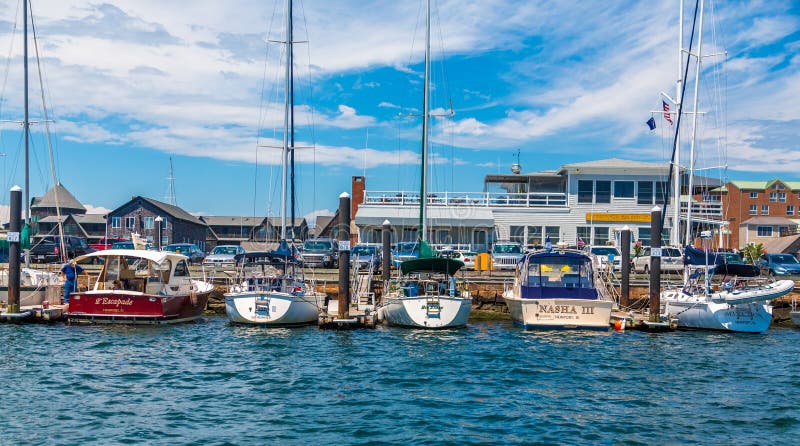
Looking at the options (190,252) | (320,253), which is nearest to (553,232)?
(320,253)

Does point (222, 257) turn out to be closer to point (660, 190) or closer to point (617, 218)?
point (617, 218)

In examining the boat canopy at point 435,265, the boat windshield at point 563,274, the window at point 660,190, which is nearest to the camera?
the boat canopy at point 435,265

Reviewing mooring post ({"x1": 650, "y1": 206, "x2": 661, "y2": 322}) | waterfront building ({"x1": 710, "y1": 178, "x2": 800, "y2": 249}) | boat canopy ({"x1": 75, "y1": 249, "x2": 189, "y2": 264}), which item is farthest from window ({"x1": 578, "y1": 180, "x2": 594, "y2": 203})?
waterfront building ({"x1": 710, "y1": 178, "x2": 800, "y2": 249})

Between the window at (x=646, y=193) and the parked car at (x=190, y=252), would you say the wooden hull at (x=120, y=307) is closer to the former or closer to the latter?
the parked car at (x=190, y=252)

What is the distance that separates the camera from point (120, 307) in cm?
2509

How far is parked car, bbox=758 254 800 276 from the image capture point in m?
39.9

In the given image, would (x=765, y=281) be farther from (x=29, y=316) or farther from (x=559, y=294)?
(x=29, y=316)

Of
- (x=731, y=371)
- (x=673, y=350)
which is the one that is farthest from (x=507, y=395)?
(x=673, y=350)

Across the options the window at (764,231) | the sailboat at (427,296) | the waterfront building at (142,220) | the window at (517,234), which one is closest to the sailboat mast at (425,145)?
the sailboat at (427,296)

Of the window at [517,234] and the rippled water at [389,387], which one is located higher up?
the window at [517,234]

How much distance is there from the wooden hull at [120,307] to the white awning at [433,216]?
20735mm

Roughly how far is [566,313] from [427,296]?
15.6 feet

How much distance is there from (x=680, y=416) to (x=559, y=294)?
11.4 m

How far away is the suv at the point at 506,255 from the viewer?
39000 mm
